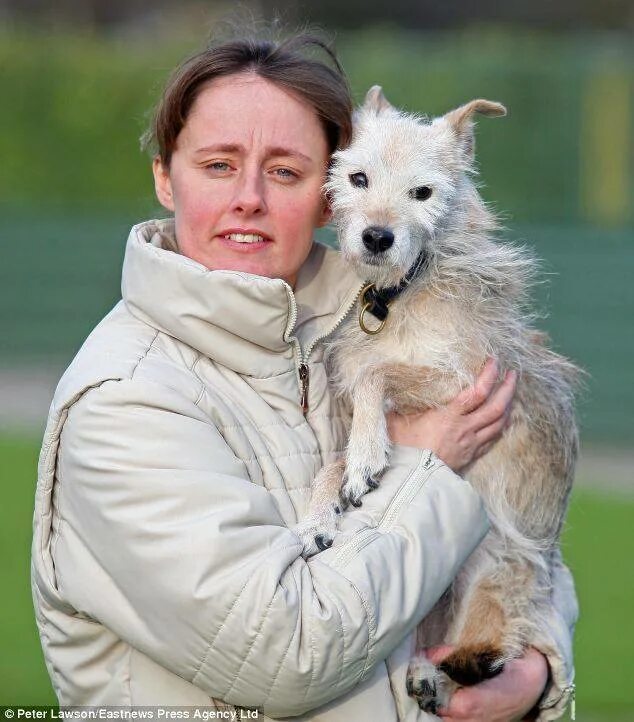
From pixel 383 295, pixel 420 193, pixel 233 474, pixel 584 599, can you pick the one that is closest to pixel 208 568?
pixel 233 474

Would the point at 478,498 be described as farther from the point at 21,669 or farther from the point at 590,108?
the point at 590,108

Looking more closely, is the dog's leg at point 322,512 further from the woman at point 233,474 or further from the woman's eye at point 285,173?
the woman's eye at point 285,173

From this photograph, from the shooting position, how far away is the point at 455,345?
12.3 feet

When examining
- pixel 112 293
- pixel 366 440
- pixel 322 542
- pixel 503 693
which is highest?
pixel 112 293

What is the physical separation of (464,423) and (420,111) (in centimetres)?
809

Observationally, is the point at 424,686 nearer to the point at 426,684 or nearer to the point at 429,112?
the point at 426,684

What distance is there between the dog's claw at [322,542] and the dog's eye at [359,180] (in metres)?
1.07

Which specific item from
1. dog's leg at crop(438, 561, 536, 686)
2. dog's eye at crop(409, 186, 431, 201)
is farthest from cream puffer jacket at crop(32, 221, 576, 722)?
dog's eye at crop(409, 186, 431, 201)

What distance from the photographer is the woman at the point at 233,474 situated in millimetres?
2523

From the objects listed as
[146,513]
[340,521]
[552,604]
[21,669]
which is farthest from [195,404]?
[21,669]

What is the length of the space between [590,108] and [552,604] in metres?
10.6

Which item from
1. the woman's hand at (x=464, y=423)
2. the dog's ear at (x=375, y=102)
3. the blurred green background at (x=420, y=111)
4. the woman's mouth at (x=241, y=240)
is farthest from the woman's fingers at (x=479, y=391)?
the blurred green background at (x=420, y=111)

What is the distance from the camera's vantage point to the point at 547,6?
23016 mm

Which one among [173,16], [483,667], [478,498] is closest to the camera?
[478,498]
